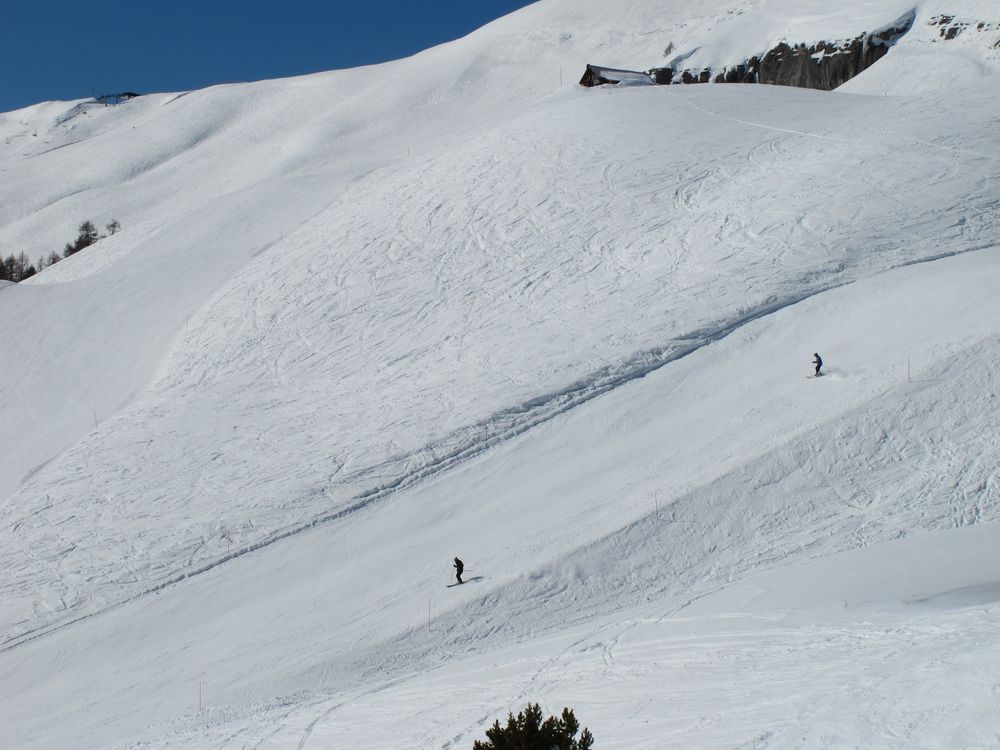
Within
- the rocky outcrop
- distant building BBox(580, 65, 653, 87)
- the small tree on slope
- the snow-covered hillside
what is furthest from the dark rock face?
the small tree on slope

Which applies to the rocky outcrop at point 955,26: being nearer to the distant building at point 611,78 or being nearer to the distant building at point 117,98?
the distant building at point 611,78

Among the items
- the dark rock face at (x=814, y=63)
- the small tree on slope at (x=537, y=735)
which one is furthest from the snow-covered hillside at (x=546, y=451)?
the dark rock face at (x=814, y=63)

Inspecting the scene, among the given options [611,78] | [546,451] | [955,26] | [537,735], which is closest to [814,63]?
[955,26]

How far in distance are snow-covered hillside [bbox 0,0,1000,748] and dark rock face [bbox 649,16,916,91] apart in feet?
A: 72.2

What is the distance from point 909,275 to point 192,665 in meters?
20.9

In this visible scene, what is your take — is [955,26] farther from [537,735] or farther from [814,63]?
[537,735]

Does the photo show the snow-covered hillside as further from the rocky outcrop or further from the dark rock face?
the dark rock face

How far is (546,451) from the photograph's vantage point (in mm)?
22547

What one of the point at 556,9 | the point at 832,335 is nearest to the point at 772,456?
the point at 832,335

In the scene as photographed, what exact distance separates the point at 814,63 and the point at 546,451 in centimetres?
5575

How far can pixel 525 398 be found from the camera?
2453cm

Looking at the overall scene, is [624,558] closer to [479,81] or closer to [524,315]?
[524,315]

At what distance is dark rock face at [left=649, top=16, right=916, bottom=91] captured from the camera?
65.8 metres

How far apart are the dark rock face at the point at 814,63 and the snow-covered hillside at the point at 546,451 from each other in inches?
866
